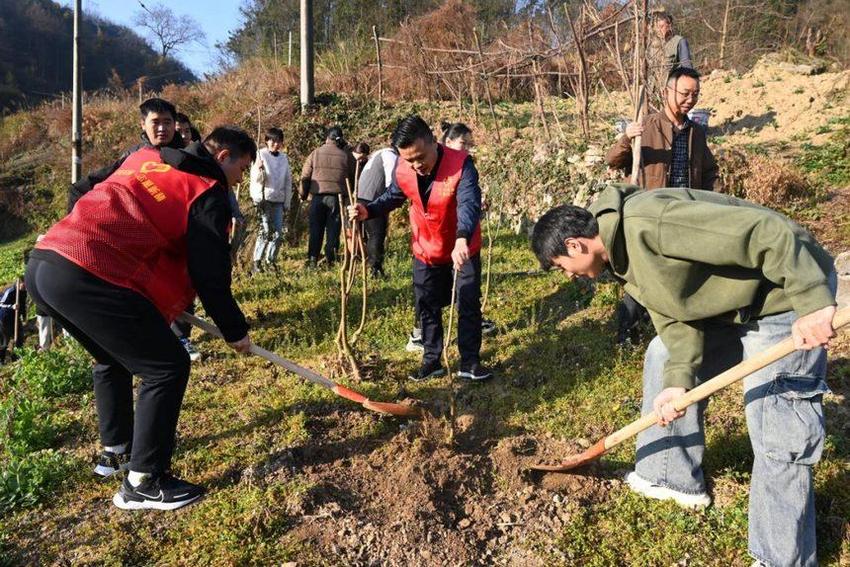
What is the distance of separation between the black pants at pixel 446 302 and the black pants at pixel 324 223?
131 inches

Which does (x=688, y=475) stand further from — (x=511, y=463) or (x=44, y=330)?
(x=44, y=330)

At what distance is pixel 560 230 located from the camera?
7.69 feet

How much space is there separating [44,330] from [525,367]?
492 centimetres

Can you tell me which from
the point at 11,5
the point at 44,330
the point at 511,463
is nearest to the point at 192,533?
the point at 511,463

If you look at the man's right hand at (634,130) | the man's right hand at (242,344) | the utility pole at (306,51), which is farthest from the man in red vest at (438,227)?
the utility pole at (306,51)

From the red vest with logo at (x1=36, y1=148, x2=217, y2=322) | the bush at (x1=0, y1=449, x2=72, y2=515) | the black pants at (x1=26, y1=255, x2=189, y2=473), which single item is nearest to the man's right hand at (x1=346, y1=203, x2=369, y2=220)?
the red vest with logo at (x1=36, y1=148, x2=217, y2=322)

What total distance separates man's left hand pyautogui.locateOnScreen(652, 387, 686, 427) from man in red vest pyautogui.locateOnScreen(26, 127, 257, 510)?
6.44ft

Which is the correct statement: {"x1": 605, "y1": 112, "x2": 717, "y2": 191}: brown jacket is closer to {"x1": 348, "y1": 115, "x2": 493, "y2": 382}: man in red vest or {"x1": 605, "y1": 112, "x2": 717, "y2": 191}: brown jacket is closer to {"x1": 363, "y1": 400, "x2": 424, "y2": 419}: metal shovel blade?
{"x1": 348, "y1": 115, "x2": 493, "y2": 382}: man in red vest

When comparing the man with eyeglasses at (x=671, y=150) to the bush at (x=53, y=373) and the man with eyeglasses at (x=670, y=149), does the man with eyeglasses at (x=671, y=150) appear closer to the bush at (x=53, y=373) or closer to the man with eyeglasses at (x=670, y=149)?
the man with eyeglasses at (x=670, y=149)

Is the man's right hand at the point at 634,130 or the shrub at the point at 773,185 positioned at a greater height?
the man's right hand at the point at 634,130

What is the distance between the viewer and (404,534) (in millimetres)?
2721

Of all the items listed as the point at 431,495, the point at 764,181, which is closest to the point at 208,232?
the point at 431,495

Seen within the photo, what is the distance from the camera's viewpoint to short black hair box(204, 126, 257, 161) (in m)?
2.96

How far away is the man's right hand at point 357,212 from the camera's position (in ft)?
12.9
